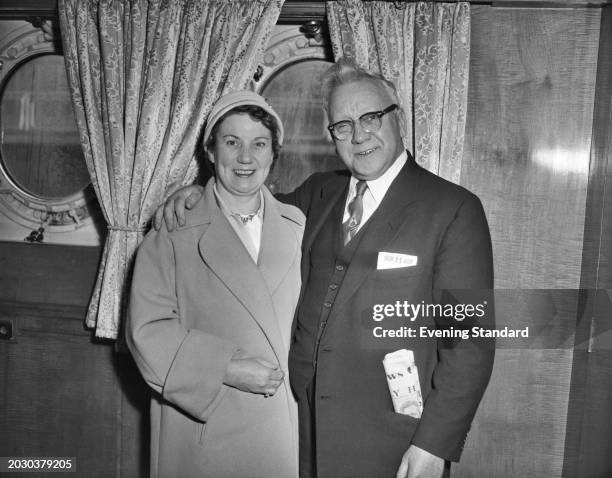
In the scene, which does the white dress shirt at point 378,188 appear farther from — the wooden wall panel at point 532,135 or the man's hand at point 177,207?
the wooden wall panel at point 532,135

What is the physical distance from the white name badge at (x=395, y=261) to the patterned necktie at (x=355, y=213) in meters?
0.13

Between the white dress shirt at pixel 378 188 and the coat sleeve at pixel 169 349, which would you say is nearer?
the coat sleeve at pixel 169 349

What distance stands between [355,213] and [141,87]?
1202mm

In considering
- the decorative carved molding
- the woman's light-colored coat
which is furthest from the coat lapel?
the decorative carved molding

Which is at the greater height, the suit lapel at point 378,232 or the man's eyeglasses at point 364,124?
the man's eyeglasses at point 364,124

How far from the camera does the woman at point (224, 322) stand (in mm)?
1633

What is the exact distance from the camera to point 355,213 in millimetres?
1743

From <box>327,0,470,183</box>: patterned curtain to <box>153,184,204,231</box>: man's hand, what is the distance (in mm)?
893

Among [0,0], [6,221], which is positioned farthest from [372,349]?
[0,0]

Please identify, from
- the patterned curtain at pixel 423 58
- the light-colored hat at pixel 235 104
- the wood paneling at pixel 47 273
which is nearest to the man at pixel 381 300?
the light-colored hat at pixel 235 104

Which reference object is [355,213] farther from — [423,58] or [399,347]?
[423,58]

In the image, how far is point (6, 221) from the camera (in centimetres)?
270

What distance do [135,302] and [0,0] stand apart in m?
1.76

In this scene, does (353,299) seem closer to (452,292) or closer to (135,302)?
(452,292)
